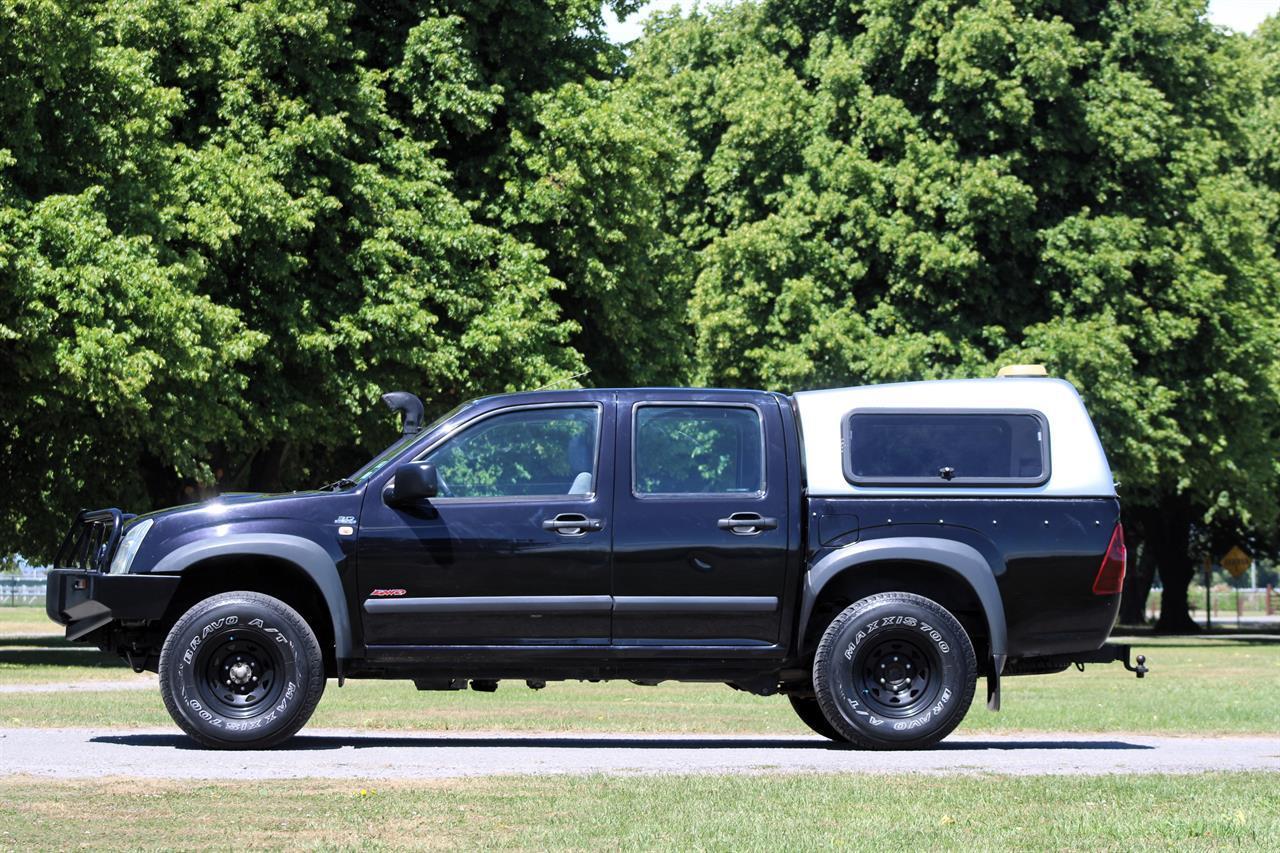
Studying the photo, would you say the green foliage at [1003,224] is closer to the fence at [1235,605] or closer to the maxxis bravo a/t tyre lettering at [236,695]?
the maxxis bravo a/t tyre lettering at [236,695]

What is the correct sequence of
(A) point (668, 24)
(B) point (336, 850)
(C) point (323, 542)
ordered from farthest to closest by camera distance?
(A) point (668, 24) → (C) point (323, 542) → (B) point (336, 850)

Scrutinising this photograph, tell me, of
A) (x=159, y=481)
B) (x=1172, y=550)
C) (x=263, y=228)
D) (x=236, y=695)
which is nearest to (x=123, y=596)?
(x=236, y=695)

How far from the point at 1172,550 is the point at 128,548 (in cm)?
4608

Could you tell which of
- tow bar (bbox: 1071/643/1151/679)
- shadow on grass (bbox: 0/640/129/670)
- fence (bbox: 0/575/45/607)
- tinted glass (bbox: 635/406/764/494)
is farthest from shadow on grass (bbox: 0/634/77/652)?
fence (bbox: 0/575/45/607)

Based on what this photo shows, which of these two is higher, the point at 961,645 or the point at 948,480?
the point at 948,480

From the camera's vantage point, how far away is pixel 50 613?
39.8ft

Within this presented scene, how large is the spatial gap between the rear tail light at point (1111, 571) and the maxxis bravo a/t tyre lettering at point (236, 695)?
4666mm

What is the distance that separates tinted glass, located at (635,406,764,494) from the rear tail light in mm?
2119

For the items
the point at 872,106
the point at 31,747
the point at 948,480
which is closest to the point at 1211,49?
the point at 872,106

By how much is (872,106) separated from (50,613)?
26.9 metres

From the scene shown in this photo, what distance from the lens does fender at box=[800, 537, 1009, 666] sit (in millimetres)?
11609

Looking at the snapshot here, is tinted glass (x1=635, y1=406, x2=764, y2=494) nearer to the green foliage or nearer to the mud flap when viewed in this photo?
the mud flap

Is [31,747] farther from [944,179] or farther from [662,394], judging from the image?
[944,179]

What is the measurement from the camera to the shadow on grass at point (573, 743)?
12.0m
